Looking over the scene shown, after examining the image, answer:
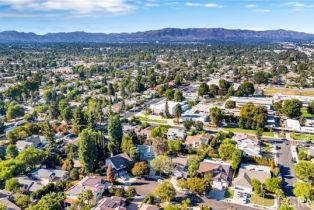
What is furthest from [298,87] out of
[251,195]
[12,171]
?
[12,171]

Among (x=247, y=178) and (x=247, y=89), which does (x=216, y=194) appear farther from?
(x=247, y=89)

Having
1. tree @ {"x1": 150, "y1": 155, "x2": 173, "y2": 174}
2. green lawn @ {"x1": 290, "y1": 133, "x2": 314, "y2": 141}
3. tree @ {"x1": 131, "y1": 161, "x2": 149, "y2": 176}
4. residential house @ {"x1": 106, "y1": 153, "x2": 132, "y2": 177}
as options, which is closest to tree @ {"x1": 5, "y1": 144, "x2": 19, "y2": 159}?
residential house @ {"x1": 106, "y1": 153, "x2": 132, "y2": 177}

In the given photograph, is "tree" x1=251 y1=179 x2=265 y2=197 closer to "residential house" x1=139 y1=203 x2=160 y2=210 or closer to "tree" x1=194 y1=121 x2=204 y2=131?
"residential house" x1=139 y1=203 x2=160 y2=210

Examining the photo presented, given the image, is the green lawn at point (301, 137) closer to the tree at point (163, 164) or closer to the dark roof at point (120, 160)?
the tree at point (163, 164)

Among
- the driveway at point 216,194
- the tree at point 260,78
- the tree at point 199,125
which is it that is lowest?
the driveway at point 216,194

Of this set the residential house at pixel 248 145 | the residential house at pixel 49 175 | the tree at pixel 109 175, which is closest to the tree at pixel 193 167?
the tree at pixel 109 175

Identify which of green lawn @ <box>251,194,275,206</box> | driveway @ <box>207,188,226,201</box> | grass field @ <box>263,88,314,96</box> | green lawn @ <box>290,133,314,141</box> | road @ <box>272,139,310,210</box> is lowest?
driveway @ <box>207,188,226,201</box>
